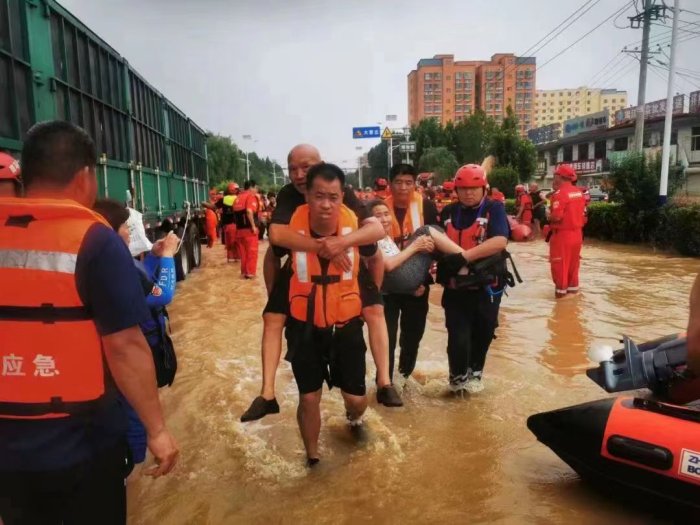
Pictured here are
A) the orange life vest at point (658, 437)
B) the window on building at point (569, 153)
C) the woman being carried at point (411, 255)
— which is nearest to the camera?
the orange life vest at point (658, 437)

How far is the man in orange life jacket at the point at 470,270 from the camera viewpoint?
418 cm

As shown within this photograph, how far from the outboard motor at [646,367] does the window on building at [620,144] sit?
40.4m

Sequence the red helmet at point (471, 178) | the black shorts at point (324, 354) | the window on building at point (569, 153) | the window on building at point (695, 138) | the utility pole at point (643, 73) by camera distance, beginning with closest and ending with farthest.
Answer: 1. the black shorts at point (324, 354)
2. the red helmet at point (471, 178)
3. the utility pole at point (643, 73)
4. the window on building at point (695, 138)
5. the window on building at point (569, 153)

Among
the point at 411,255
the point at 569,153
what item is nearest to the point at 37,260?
the point at 411,255

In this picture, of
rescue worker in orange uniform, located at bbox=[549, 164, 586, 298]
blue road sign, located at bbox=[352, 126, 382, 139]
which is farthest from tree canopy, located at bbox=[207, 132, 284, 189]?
rescue worker in orange uniform, located at bbox=[549, 164, 586, 298]

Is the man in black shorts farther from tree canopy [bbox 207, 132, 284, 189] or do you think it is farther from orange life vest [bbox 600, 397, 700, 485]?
tree canopy [bbox 207, 132, 284, 189]

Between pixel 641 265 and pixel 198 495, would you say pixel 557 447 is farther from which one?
pixel 641 265

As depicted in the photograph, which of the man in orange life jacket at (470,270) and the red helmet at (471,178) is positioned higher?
the red helmet at (471,178)

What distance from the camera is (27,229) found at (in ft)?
5.44

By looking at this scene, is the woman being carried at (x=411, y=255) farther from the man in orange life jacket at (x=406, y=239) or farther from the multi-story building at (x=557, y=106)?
the multi-story building at (x=557, y=106)

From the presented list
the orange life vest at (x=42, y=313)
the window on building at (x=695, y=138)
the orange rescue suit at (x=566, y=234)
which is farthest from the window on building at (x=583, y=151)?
the orange life vest at (x=42, y=313)

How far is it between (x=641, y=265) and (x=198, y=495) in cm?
1098

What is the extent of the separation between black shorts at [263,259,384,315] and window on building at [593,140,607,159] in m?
43.5

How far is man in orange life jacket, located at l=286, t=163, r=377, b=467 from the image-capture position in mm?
3100
